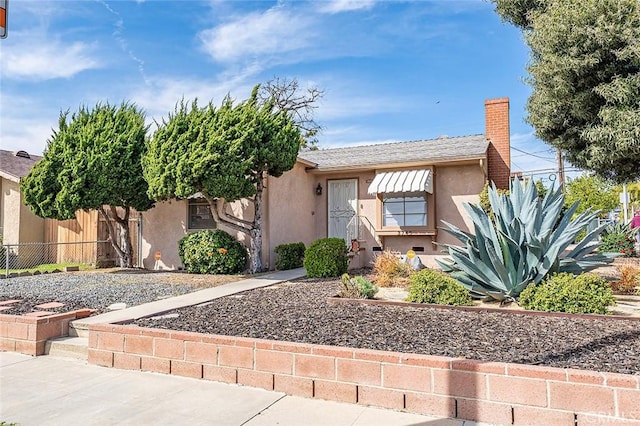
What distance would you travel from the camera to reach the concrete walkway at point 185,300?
253 inches

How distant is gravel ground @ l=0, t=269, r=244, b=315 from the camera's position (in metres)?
7.96

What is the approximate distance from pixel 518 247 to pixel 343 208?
935 centimetres

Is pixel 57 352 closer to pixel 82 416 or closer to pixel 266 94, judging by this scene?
pixel 82 416

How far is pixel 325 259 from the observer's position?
1105 cm

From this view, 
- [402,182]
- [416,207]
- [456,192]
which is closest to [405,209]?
[416,207]

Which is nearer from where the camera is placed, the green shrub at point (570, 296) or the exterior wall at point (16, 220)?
the green shrub at point (570, 296)

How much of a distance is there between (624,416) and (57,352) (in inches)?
265

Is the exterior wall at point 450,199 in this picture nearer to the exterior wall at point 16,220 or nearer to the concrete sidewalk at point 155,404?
the concrete sidewalk at point 155,404

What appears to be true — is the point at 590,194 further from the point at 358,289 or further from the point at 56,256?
the point at 56,256

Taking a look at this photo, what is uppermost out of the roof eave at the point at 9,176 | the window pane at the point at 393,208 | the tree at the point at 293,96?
the tree at the point at 293,96

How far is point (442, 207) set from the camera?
45.9ft

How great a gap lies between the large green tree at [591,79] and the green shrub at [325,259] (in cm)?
656

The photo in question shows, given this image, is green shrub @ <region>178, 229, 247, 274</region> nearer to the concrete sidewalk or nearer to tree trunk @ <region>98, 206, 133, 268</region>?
tree trunk @ <region>98, 206, 133, 268</region>

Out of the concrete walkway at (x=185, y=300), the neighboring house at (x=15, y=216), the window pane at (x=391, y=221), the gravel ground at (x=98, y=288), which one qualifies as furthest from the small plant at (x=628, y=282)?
the neighboring house at (x=15, y=216)
